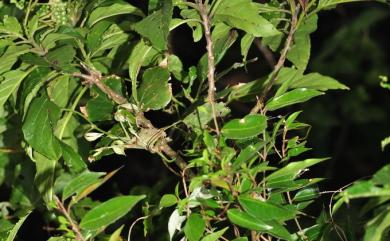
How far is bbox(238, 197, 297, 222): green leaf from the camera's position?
0.80 meters

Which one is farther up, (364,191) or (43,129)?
(364,191)

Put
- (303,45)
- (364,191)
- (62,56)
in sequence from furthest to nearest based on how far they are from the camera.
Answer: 1. (303,45)
2. (62,56)
3. (364,191)

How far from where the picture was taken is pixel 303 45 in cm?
114

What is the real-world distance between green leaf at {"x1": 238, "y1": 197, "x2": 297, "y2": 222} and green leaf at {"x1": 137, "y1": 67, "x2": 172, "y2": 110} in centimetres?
26

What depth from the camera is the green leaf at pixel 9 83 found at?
108cm

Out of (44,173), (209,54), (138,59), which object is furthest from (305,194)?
(44,173)

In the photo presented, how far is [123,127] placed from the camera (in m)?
0.97

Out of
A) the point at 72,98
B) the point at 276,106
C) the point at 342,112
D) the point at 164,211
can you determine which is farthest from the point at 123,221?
the point at 342,112

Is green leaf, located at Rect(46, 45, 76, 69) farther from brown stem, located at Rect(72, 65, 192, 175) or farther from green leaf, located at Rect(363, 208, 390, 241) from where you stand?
green leaf, located at Rect(363, 208, 390, 241)

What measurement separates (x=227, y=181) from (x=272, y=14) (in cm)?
43

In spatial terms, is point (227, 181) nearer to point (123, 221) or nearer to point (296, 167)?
point (296, 167)

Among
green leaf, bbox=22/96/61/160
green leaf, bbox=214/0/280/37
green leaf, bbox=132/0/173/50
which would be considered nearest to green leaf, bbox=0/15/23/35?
green leaf, bbox=22/96/61/160

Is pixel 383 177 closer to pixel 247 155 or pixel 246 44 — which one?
pixel 247 155

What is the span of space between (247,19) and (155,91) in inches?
7.1
